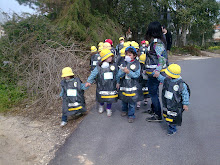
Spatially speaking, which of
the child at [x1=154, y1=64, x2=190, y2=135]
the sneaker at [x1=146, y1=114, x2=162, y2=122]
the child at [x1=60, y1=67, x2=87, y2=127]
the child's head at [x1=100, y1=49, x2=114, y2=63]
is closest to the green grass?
the child at [x1=60, y1=67, x2=87, y2=127]

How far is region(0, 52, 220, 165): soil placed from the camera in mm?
3084

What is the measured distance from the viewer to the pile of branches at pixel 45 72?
5180mm

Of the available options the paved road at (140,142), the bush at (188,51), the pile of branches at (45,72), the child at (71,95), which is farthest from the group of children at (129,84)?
the bush at (188,51)

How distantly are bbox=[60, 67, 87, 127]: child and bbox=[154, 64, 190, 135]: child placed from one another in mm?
1712

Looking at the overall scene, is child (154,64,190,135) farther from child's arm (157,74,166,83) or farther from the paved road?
the paved road

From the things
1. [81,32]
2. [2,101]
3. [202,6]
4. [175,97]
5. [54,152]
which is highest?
[202,6]

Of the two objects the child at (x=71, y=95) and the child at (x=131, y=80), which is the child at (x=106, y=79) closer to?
the child at (x=131, y=80)

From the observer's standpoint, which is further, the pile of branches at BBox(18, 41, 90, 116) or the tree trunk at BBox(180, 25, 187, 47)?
the tree trunk at BBox(180, 25, 187, 47)

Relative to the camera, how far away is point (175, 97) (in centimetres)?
332

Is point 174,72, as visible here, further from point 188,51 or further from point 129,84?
point 188,51

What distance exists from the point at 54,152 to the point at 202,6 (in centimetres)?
2132

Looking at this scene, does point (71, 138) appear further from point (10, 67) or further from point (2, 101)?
point (10, 67)

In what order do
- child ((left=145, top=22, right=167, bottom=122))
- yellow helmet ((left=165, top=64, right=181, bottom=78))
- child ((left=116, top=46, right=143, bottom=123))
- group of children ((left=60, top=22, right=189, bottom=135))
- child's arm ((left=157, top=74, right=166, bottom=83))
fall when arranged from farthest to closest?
child ((left=116, top=46, right=143, bottom=123))
child ((left=145, top=22, right=167, bottom=122))
child's arm ((left=157, top=74, right=166, bottom=83))
group of children ((left=60, top=22, right=189, bottom=135))
yellow helmet ((left=165, top=64, right=181, bottom=78))

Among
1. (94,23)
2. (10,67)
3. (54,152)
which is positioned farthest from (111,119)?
(94,23)
